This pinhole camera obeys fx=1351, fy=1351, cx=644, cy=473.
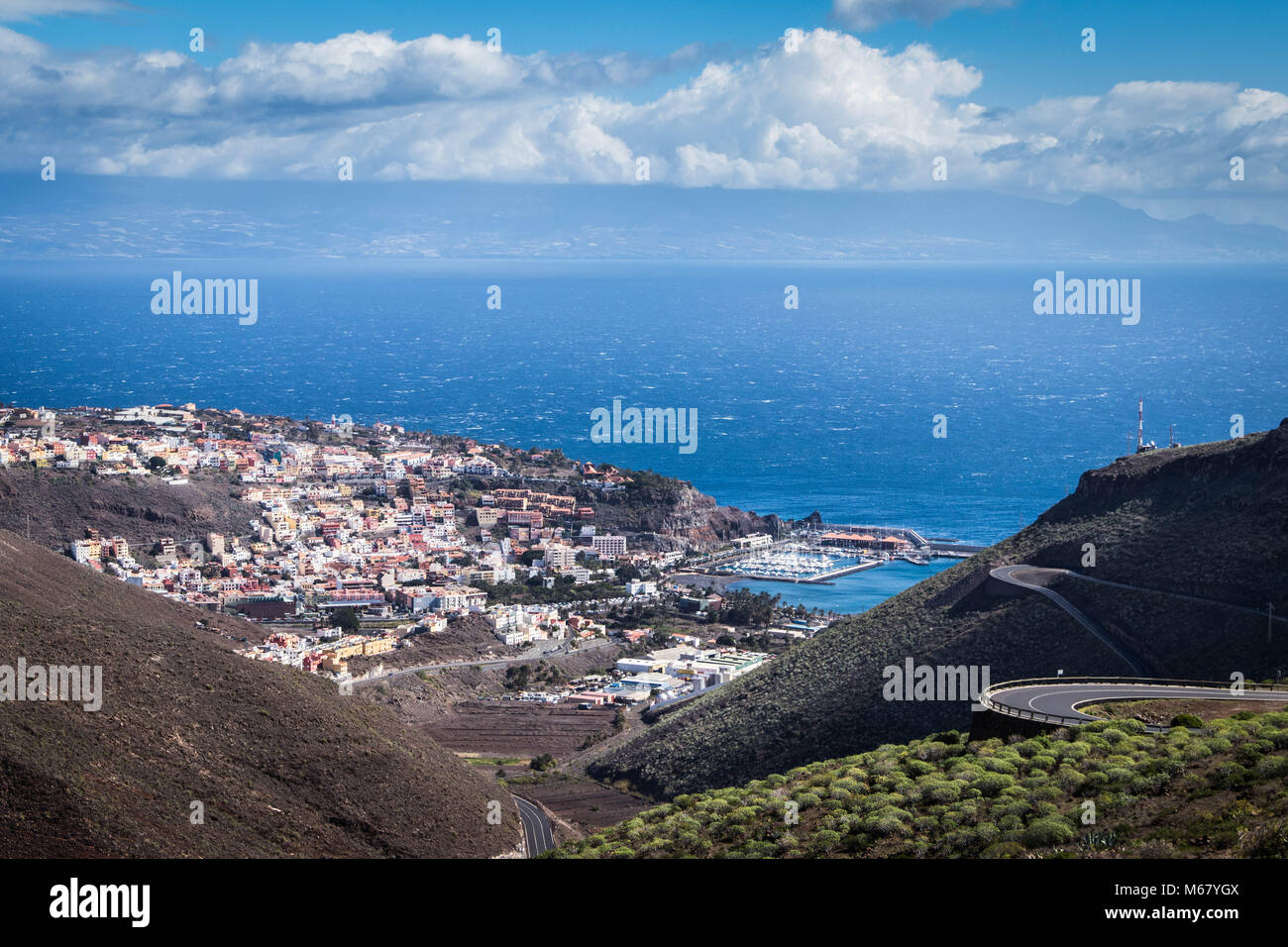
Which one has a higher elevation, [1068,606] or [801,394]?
[801,394]

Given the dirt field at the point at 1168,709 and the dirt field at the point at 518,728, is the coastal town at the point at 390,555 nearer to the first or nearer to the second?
the dirt field at the point at 518,728

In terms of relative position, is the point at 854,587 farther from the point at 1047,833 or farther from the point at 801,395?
the point at 801,395

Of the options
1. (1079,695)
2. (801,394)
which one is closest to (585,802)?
(1079,695)

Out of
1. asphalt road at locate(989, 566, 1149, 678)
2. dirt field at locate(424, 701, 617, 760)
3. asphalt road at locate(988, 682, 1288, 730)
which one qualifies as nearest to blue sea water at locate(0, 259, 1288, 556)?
dirt field at locate(424, 701, 617, 760)
